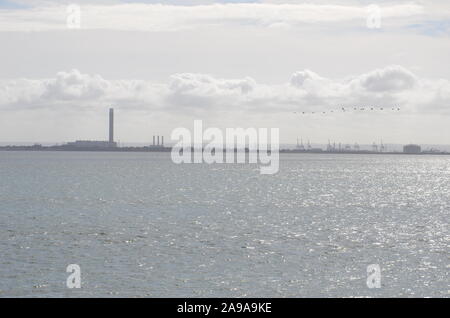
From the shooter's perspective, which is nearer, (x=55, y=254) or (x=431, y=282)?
(x=431, y=282)

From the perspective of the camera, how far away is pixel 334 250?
59344 mm

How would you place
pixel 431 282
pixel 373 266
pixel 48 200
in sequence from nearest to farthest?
1. pixel 431 282
2. pixel 373 266
3. pixel 48 200

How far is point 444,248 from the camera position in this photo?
202 feet

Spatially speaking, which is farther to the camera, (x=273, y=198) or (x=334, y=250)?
(x=273, y=198)

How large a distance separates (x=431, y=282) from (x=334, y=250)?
44.9 feet

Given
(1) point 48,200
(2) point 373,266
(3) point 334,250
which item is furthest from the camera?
(1) point 48,200

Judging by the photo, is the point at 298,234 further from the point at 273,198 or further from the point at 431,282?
the point at 273,198

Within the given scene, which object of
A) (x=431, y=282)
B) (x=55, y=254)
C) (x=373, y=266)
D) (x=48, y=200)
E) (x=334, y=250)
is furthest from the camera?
(x=48, y=200)

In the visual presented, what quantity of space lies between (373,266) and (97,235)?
92.8ft
